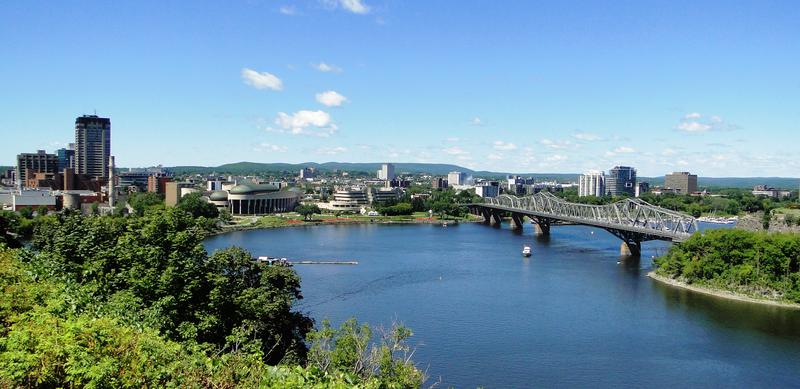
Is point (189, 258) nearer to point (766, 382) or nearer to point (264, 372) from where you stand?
point (264, 372)

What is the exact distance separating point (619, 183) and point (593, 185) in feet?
16.1

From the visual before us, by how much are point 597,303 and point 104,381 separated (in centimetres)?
1695

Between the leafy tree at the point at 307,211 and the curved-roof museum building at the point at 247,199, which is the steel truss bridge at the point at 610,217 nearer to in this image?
the leafy tree at the point at 307,211

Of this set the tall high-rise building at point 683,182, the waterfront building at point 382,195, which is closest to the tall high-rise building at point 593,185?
the tall high-rise building at point 683,182

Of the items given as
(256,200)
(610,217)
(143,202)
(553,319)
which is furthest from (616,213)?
(143,202)

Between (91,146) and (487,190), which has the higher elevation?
(91,146)

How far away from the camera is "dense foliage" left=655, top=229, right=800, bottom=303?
1991 cm

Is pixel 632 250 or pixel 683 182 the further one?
pixel 683 182

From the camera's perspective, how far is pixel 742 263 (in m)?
21.3

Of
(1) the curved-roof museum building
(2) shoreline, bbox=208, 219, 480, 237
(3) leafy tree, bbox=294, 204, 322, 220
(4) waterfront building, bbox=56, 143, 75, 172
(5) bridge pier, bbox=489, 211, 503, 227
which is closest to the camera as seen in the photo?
(2) shoreline, bbox=208, 219, 480, 237

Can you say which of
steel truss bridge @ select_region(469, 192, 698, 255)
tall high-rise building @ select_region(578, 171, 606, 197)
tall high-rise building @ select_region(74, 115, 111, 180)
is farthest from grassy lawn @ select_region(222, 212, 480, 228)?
tall high-rise building @ select_region(578, 171, 606, 197)

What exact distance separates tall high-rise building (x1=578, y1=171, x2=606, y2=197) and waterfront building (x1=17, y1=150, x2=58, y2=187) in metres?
67.3

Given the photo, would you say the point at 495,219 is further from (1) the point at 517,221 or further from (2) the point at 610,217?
(2) the point at 610,217

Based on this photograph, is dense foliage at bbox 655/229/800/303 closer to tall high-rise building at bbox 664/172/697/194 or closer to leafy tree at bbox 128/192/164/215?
leafy tree at bbox 128/192/164/215
